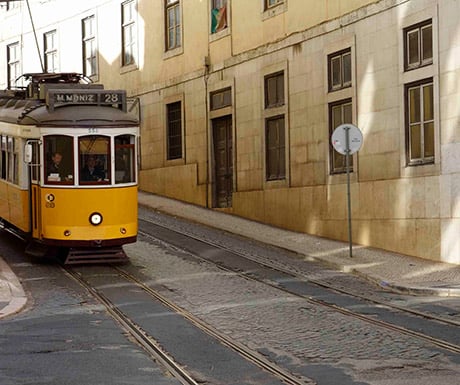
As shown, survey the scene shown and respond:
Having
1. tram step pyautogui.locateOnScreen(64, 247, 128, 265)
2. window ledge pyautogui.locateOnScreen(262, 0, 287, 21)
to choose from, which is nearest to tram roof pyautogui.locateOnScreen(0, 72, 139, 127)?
tram step pyautogui.locateOnScreen(64, 247, 128, 265)

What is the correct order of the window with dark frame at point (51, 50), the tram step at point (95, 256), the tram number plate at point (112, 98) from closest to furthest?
1. the tram step at point (95, 256)
2. the tram number plate at point (112, 98)
3. the window with dark frame at point (51, 50)

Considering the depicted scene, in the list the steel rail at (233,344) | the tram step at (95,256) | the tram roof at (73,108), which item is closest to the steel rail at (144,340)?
the steel rail at (233,344)

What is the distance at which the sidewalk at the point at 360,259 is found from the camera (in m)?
16.8

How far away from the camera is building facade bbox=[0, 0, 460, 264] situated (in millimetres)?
19969

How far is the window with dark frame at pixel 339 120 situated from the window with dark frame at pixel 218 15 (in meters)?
6.53

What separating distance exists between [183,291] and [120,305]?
5.56ft

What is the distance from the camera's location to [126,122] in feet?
61.8

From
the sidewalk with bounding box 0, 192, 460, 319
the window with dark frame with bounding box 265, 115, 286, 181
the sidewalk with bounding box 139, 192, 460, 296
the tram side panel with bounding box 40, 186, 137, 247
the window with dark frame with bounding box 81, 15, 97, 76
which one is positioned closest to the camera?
the sidewalk with bounding box 0, 192, 460, 319

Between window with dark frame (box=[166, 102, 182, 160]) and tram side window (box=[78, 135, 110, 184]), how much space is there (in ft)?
43.8

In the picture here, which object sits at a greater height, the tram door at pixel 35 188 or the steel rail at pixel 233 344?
the tram door at pixel 35 188

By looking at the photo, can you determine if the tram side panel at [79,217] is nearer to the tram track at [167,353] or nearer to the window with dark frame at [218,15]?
the tram track at [167,353]

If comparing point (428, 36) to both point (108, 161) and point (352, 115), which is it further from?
point (108, 161)

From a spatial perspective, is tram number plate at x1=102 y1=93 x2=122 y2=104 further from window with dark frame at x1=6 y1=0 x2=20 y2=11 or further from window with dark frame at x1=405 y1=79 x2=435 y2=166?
window with dark frame at x1=6 y1=0 x2=20 y2=11

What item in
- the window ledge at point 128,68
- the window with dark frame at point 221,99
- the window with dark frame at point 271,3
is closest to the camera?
the window with dark frame at point 271,3
